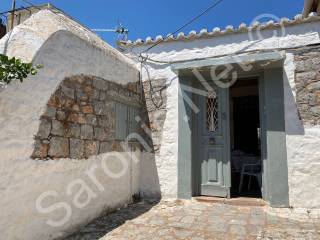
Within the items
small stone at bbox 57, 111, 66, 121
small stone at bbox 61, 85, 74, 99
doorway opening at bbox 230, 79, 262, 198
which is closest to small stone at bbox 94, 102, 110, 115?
small stone at bbox 61, 85, 74, 99

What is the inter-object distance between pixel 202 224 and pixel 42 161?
2.49 m

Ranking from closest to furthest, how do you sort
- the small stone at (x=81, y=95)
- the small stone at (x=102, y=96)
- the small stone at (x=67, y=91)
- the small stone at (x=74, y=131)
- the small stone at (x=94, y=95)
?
1. the small stone at (x=67, y=91)
2. the small stone at (x=74, y=131)
3. the small stone at (x=81, y=95)
4. the small stone at (x=94, y=95)
5. the small stone at (x=102, y=96)

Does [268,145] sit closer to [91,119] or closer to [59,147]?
[91,119]

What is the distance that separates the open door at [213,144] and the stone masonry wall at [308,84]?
1.38m

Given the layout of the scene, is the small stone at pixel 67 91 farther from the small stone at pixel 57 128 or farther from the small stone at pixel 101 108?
the small stone at pixel 101 108

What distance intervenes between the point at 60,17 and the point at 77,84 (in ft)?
3.68

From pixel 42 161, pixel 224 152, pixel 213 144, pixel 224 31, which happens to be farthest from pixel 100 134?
pixel 224 31

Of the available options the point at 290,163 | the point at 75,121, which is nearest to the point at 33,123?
the point at 75,121

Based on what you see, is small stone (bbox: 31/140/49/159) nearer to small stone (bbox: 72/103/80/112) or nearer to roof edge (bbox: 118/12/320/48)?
small stone (bbox: 72/103/80/112)

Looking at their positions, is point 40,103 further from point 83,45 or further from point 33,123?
point 83,45

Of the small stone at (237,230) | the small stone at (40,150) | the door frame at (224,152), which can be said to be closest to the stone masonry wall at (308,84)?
the door frame at (224,152)

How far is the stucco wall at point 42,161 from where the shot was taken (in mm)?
3258

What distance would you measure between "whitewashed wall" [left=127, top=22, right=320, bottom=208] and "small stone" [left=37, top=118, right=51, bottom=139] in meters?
2.85

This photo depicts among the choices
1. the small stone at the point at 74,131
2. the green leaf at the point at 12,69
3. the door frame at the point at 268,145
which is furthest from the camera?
the door frame at the point at 268,145
